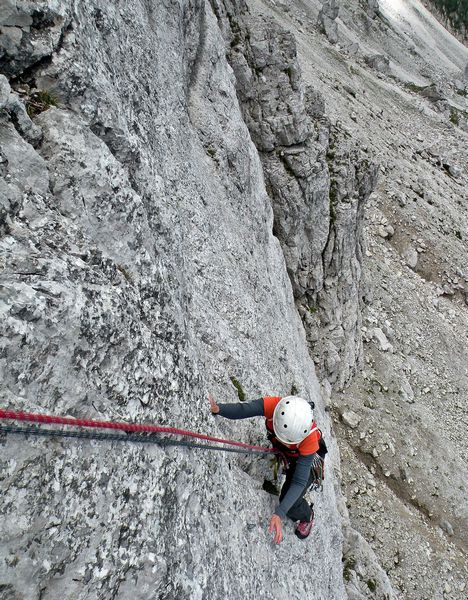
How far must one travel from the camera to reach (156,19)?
30.6 ft

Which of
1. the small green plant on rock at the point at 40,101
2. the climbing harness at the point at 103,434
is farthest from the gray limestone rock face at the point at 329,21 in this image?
the climbing harness at the point at 103,434

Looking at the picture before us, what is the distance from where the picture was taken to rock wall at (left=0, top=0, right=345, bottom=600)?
11.7 ft

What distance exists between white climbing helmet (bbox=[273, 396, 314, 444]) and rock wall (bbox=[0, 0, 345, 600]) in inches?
39.7

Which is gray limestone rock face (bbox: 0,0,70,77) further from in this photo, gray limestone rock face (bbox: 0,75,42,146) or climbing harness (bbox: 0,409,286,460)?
climbing harness (bbox: 0,409,286,460)

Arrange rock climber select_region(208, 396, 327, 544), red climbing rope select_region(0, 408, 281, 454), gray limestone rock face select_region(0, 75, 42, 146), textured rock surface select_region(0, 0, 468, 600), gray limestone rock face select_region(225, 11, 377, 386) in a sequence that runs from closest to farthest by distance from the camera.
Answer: red climbing rope select_region(0, 408, 281, 454) < textured rock surface select_region(0, 0, 468, 600) < gray limestone rock face select_region(0, 75, 42, 146) < rock climber select_region(208, 396, 327, 544) < gray limestone rock face select_region(225, 11, 377, 386)

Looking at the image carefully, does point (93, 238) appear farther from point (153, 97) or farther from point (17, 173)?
point (153, 97)

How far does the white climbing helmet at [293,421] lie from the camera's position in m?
6.98

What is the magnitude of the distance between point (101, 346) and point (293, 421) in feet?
13.1

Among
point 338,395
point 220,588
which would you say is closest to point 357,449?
point 338,395

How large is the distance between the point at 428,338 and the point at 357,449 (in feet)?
31.6

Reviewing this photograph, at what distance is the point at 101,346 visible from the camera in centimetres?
425

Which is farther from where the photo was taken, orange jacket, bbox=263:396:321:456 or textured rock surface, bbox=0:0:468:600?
orange jacket, bbox=263:396:321:456

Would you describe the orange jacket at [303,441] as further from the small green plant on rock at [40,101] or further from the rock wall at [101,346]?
the small green plant on rock at [40,101]

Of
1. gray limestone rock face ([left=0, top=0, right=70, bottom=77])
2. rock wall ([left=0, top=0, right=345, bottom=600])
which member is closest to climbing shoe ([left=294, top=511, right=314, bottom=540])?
rock wall ([left=0, top=0, right=345, bottom=600])
